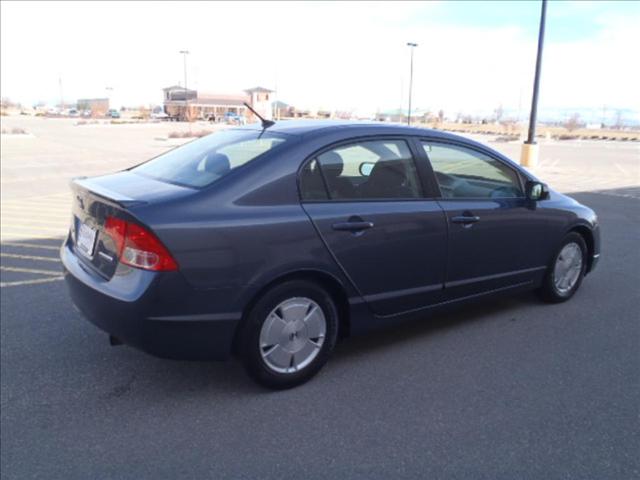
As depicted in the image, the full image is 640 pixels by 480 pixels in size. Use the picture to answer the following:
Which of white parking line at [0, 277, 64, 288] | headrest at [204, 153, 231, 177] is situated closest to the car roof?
headrest at [204, 153, 231, 177]

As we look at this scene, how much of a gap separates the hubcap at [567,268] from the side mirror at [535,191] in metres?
0.66

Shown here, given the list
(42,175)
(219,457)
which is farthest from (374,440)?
(42,175)

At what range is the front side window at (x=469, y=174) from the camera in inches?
166

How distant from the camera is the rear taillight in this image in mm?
3016

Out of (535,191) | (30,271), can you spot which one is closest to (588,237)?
(535,191)

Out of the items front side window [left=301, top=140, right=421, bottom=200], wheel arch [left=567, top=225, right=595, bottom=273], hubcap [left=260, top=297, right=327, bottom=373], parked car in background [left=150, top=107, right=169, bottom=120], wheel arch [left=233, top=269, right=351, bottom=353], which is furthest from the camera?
parked car in background [left=150, top=107, right=169, bottom=120]

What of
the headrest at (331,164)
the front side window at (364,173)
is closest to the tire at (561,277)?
the front side window at (364,173)

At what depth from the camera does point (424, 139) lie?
4145 millimetres

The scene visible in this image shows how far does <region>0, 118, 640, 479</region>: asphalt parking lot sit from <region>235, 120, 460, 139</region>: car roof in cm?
156

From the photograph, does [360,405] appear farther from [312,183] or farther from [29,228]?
[29,228]

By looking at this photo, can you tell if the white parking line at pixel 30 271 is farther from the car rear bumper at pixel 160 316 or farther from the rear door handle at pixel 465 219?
the rear door handle at pixel 465 219

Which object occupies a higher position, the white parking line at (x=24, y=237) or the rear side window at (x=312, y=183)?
the rear side window at (x=312, y=183)

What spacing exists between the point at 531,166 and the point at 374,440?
59.6ft

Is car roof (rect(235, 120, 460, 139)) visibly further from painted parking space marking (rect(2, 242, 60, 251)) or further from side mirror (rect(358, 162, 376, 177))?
painted parking space marking (rect(2, 242, 60, 251))
